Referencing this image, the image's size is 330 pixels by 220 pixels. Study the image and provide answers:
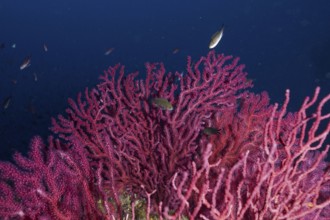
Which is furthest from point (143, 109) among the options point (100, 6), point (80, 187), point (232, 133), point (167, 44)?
point (100, 6)

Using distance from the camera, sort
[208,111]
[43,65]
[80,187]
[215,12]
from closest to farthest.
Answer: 1. [80,187]
2. [208,111]
3. [43,65]
4. [215,12]

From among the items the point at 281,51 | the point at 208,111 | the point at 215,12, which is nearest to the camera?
the point at 208,111

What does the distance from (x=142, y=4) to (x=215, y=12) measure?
48.0m

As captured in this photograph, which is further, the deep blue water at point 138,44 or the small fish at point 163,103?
the deep blue water at point 138,44

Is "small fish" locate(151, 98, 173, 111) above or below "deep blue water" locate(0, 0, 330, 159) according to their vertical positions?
below

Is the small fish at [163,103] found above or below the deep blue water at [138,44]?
below

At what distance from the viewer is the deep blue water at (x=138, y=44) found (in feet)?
78.8

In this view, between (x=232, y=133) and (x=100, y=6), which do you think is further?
(x=100, y=6)

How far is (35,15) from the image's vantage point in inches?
4405

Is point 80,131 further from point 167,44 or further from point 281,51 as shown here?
point 167,44

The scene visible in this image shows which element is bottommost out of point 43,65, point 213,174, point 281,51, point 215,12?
point 213,174

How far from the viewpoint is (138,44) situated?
104 meters

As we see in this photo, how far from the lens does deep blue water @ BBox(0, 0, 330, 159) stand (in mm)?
24031

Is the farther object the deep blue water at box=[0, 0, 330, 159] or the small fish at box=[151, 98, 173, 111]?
the deep blue water at box=[0, 0, 330, 159]
